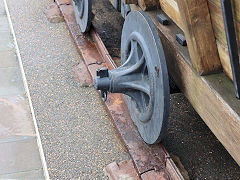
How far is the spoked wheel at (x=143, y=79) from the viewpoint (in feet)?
8.40

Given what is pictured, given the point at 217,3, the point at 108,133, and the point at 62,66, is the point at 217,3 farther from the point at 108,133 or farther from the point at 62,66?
the point at 62,66

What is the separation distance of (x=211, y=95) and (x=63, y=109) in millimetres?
1706

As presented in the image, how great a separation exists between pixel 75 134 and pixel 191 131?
0.95 meters

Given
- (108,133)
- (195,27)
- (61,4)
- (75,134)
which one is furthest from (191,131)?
(61,4)

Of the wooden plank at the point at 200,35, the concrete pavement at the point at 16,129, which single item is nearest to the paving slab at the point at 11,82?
the concrete pavement at the point at 16,129

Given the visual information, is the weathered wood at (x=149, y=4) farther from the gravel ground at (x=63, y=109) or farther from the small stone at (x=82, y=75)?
the small stone at (x=82, y=75)

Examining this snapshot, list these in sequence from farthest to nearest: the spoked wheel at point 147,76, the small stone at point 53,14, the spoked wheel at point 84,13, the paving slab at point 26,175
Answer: the small stone at point 53,14
the spoked wheel at point 84,13
the paving slab at point 26,175
the spoked wheel at point 147,76

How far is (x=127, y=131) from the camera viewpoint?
3.24m

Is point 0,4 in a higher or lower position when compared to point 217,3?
lower

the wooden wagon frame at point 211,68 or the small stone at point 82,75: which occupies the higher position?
the wooden wagon frame at point 211,68

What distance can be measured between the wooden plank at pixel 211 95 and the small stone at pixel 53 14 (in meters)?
2.69

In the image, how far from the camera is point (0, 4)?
5.95 metres

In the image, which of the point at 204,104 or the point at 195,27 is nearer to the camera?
the point at 195,27

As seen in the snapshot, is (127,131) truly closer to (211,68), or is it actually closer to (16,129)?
(16,129)
